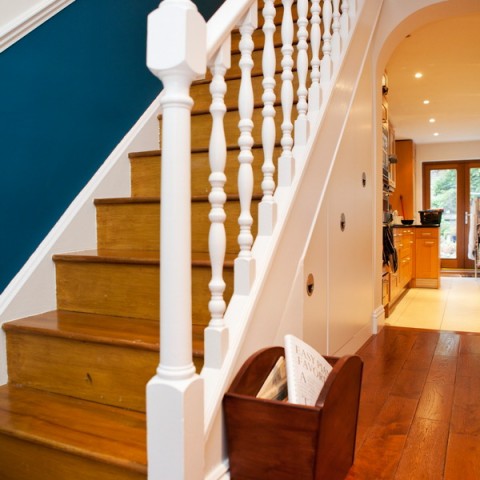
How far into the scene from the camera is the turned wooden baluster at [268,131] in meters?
1.45

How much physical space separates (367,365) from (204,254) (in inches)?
48.4

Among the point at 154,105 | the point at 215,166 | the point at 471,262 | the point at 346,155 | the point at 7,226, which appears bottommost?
the point at 471,262

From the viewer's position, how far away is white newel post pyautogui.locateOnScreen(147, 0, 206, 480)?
1.03m

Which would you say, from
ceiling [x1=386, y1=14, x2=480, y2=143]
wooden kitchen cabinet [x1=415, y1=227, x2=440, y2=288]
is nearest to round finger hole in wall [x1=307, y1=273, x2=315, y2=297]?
ceiling [x1=386, y1=14, x2=480, y2=143]

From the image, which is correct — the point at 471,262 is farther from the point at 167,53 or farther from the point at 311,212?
the point at 167,53

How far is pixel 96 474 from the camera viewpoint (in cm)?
118

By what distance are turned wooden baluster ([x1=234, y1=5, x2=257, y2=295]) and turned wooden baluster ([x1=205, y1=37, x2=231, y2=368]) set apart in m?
0.12

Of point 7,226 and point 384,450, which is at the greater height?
point 7,226

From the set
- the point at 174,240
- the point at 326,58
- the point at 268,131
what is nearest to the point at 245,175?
the point at 268,131

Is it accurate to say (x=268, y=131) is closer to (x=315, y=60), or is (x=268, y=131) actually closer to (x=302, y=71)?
(x=302, y=71)

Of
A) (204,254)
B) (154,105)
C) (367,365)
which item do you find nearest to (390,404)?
(367,365)

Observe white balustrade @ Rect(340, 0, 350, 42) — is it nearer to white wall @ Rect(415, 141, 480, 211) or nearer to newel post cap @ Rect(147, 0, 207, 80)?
newel post cap @ Rect(147, 0, 207, 80)

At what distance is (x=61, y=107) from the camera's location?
6.42 feet

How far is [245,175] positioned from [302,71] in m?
0.61
